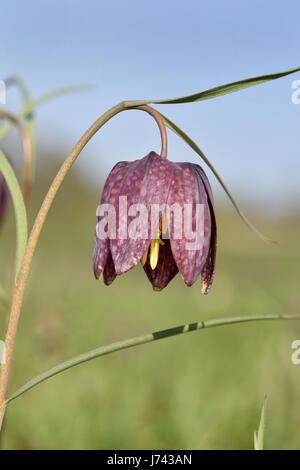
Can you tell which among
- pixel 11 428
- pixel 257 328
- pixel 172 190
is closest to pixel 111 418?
pixel 11 428

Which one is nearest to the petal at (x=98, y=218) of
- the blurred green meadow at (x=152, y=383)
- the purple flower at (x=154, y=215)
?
the purple flower at (x=154, y=215)

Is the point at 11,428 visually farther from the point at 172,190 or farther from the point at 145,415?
the point at 172,190

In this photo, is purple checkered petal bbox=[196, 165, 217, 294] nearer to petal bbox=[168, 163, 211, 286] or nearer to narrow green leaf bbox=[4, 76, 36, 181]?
petal bbox=[168, 163, 211, 286]

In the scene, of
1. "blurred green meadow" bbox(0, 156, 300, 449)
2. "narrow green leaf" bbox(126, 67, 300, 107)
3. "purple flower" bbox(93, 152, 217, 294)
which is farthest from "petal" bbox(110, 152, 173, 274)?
"blurred green meadow" bbox(0, 156, 300, 449)

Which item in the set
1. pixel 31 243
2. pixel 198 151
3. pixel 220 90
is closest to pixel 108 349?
pixel 31 243

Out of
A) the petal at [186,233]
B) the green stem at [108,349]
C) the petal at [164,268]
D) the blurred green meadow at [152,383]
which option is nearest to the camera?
the green stem at [108,349]

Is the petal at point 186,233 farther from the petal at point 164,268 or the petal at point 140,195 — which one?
the petal at point 164,268

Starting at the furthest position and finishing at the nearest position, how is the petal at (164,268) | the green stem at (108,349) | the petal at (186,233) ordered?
the petal at (164,268) → the petal at (186,233) → the green stem at (108,349)

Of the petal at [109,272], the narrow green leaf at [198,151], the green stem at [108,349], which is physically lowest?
the green stem at [108,349]
